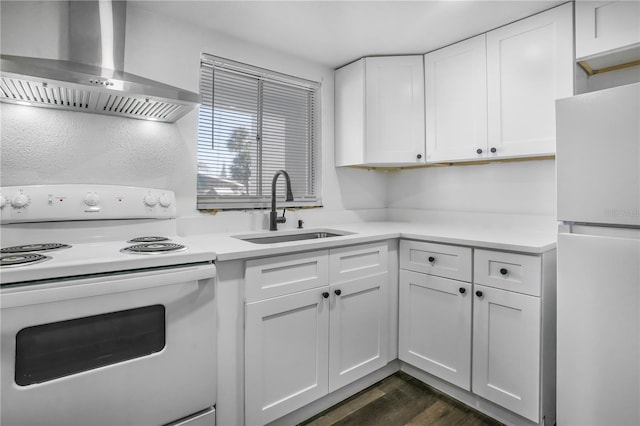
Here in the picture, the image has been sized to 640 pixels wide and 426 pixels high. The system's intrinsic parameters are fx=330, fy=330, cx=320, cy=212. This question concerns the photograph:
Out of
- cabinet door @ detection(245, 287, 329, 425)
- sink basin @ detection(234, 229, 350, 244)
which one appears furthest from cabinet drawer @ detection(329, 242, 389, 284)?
sink basin @ detection(234, 229, 350, 244)

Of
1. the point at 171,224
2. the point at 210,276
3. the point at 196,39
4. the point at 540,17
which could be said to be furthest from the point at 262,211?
the point at 540,17

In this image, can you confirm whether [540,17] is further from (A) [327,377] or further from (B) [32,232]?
(B) [32,232]

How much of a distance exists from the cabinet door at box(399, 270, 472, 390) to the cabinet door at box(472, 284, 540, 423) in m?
0.06

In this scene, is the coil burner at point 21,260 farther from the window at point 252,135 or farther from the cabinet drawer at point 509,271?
Answer: the cabinet drawer at point 509,271

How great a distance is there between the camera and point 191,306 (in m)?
1.26

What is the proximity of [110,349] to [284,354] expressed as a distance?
71 centimetres

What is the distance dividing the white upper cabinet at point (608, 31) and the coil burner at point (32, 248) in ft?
8.52

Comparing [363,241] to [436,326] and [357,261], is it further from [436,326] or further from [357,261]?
[436,326]

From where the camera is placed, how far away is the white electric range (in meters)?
0.99

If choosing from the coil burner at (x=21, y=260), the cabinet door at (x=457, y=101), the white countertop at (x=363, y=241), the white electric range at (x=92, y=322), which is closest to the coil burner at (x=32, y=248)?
the white electric range at (x=92, y=322)

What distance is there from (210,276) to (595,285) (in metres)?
1.48

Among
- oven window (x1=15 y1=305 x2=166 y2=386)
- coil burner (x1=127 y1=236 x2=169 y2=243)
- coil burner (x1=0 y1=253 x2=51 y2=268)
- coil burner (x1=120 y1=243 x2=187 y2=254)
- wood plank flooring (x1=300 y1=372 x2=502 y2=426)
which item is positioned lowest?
wood plank flooring (x1=300 y1=372 x2=502 y2=426)

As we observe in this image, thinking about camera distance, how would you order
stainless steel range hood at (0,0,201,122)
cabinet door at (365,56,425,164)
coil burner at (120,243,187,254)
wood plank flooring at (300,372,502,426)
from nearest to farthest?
1. stainless steel range hood at (0,0,201,122)
2. coil burner at (120,243,187,254)
3. wood plank flooring at (300,372,502,426)
4. cabinet door at (365,56,425,164)

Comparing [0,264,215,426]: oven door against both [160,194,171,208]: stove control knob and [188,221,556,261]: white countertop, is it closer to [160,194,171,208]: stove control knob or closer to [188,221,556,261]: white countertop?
[188,221,556,261]: white countertop
